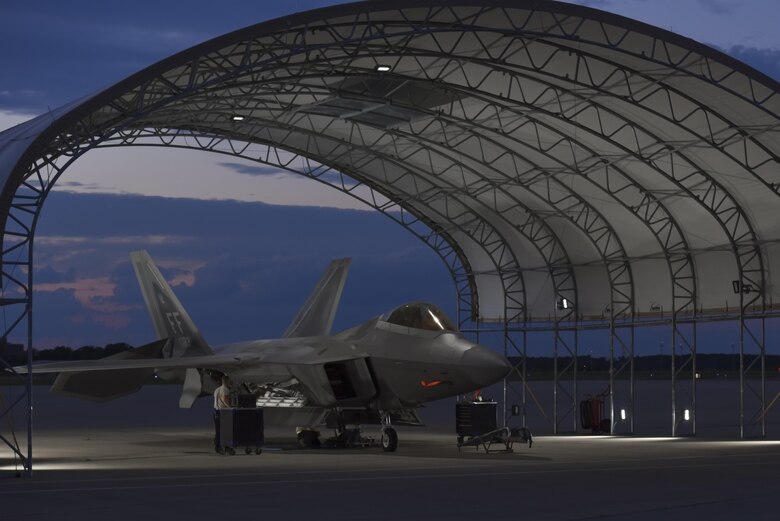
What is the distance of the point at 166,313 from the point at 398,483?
47.9 feet

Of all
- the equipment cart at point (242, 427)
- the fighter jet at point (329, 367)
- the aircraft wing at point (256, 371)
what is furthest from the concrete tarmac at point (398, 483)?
the aircraft wing at point (256, 371)

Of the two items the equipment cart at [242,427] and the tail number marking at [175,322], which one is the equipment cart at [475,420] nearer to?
the equipment cart at [242,427]

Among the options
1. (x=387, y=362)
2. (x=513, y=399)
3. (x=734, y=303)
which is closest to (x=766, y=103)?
(x=734, y=303)

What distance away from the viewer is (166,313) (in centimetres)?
2728

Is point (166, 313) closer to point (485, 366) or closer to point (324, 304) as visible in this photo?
point (324, 304)

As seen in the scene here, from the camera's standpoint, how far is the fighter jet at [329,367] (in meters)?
20.2

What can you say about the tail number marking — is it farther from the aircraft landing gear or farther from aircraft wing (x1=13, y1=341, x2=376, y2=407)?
the aircraft landing gear

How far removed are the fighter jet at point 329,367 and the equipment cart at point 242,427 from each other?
3.09ft

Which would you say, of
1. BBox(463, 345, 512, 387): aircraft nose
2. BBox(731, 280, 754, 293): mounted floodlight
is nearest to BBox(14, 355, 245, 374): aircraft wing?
BBox(463, 345, 512, 387): aircraft nose

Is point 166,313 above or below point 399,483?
above

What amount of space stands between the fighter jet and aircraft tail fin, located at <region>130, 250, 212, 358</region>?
0.03 meters

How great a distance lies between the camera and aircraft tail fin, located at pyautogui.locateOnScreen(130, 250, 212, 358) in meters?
26.6

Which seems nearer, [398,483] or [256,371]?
[398,483]

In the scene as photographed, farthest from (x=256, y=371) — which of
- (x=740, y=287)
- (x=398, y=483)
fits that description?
(x=740, y=287)
